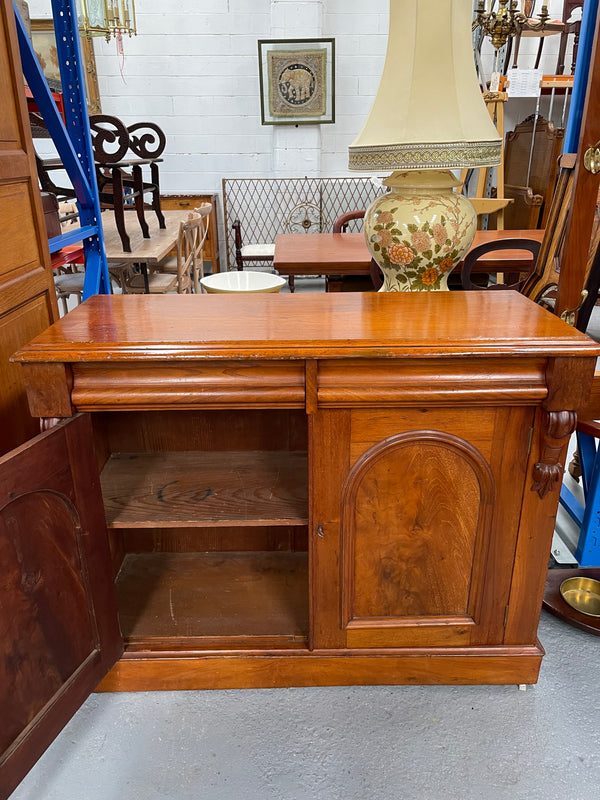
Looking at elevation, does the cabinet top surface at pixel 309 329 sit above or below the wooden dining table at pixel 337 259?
above

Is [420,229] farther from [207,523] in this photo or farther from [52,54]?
[52,54]

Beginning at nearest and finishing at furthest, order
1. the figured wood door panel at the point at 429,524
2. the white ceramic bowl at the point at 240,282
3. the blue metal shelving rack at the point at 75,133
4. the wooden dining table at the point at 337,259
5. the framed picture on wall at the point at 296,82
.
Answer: the figured wood door panel at the point at 429,524 → the blue metal shelving rack at the point at 75,133 → the white ceramic bowl at the point at 240,282 → the wooden dining table at the point at 337,259 → the framed picture on wall at the point at 296,82

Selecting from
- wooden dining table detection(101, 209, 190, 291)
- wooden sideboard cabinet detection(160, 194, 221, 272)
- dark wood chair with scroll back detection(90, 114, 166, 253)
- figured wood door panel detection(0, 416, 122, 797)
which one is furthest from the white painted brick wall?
figured wood door panel detection(0, 416, 122, 797)

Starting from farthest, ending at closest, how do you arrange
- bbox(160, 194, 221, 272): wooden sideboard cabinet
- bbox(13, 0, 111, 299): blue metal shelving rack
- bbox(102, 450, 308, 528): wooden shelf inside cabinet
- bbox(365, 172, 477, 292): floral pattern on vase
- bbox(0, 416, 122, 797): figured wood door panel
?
1. bbox(160, 194, 221, 272): wooden sideboard cabinet
2. bbox(13, 0, 111, 299): blue metal shelving rack
3. bbox(365, 172, 477, 292): floral pattern on vase
4. bbox(102, 450, 308, 528): wooden shelf inside cabinet
5. bbox(0, 416, 122, 797): figured wood door panel

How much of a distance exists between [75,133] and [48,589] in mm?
2049

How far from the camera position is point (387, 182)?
166 centimetres

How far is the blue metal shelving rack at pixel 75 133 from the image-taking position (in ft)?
7.02

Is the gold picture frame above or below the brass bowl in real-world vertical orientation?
above

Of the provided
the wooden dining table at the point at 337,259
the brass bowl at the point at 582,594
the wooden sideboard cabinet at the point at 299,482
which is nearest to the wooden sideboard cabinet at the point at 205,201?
the wooden dining table at the point at 337,259

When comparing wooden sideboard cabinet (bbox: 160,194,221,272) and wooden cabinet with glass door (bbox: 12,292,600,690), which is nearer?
wooden cabinet with glass door (bbox: 12,292,600,690)

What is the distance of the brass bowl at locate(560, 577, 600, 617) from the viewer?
1825 mm

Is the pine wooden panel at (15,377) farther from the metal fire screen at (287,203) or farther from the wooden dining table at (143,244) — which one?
the metal fire screen at (287,203)

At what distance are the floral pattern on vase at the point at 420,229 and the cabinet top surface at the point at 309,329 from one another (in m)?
0.10

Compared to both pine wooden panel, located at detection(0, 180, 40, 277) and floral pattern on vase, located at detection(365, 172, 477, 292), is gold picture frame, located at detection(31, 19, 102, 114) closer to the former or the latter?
pine wooden panel, located at detection(0, 180, 40, 277)
